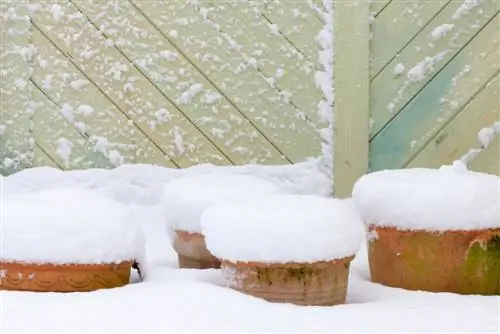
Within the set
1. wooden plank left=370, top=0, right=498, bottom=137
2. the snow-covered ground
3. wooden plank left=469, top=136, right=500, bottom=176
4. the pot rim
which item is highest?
wooden plank left=370, top=0, right=498, bottom=137

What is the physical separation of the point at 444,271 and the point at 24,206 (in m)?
1.03

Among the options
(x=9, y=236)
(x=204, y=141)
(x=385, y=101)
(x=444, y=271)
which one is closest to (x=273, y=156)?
(x=204, y=141)

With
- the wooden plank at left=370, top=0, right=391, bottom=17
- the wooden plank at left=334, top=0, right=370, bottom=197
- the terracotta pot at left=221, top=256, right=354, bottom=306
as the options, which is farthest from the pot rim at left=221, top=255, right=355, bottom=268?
the wooden plank at left=370, top=0, right=391, bottom=17

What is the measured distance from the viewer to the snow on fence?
2.75 m

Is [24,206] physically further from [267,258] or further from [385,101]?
[385,101]

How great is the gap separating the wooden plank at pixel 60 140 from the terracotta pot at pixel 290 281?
120 centimetres

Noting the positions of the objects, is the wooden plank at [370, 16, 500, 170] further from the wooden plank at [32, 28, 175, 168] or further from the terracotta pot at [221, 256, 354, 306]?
the terracotta pot at [221, 256, 354, 306]

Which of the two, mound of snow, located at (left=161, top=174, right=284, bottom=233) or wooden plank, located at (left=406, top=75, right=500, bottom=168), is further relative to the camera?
wooden plank, located at (left=406, top=75, right=500, bottom=168)

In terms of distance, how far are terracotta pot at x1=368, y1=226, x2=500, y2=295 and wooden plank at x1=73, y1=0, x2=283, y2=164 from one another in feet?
3.21

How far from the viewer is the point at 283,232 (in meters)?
1.66

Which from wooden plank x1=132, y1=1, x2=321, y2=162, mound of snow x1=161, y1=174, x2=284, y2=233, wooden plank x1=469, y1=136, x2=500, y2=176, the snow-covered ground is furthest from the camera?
wooden plank x1=132, y1=1, x2=321, y2=162

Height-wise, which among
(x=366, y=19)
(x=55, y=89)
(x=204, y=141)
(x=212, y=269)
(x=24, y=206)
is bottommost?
(x=212, y=269)

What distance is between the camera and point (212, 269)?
78.6 inches

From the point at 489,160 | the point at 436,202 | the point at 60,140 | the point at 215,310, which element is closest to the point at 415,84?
the point at 489,160
